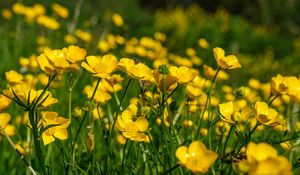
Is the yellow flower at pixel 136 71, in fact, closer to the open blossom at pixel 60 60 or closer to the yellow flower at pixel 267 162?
the open blossom at pixel 60 60

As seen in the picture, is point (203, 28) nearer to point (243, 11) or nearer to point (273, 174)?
point (273, 174)

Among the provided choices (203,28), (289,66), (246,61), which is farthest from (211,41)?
(289,66)

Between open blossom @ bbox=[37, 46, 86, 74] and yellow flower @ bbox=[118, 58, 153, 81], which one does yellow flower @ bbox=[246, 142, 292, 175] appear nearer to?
yellow flower @ bbox=[118, 58, 153, 81]

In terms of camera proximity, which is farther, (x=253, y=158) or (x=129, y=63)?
(x=129, y=63)

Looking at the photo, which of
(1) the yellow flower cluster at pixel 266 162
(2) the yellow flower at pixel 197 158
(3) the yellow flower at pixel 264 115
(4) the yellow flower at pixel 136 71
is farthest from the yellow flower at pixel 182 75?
(1) the yellow flower cluster at pixel 266 162

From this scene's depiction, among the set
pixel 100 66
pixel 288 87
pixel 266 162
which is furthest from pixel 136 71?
pixel 266 162

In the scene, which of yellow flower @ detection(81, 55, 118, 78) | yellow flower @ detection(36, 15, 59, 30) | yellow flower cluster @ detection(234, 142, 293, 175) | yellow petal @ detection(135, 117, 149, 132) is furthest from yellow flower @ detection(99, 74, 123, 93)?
yellow flower @ detection(36, 15, 59, 30)

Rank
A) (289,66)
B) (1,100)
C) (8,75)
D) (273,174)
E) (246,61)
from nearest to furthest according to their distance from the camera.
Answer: (273,174) < (1,100) < (8,75) < (246,61) < (289,66)
